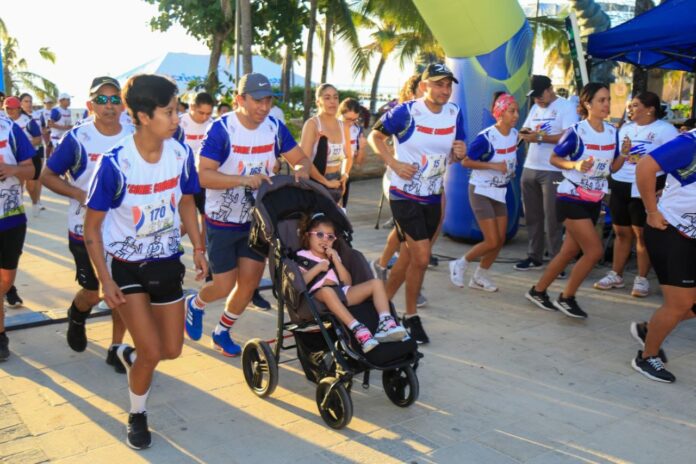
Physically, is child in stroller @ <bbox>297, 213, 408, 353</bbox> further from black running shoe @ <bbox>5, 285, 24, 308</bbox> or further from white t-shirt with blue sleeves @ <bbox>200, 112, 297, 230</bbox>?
black running shoe @ <bbox>5, 285, 24, 308</bbox>

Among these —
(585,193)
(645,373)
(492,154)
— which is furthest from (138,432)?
(492,154)

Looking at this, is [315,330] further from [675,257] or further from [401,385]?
[675,257]

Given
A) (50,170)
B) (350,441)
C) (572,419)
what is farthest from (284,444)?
(50,170)

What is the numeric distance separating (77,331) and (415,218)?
2.59 m

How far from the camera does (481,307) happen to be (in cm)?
642

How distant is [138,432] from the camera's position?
3703 millimetres

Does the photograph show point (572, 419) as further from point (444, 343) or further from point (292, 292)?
point (292, 292)

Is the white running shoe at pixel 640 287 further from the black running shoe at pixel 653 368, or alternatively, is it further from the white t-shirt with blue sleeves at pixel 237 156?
the white t-shirt with blue sleeves at pixel 237 156

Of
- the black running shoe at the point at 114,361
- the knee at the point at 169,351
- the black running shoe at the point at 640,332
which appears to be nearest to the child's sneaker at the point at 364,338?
the knee at the point at 169,351

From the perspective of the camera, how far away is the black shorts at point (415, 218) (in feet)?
17.7

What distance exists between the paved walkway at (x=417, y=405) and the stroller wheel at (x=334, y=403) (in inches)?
3.0

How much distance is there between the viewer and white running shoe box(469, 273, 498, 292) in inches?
274

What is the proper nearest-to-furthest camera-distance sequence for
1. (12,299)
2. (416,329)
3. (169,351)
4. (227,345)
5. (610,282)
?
1. (169,351)
2. (227,345)
3. (416,329)
4. (12,299)
5. (610,282)

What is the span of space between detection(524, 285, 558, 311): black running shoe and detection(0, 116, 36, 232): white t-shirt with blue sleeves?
170 inches
